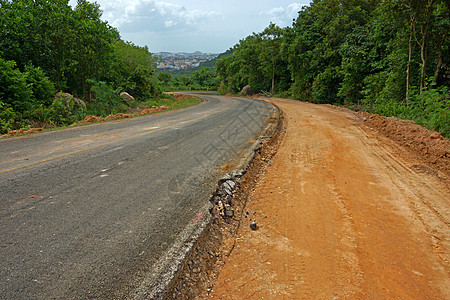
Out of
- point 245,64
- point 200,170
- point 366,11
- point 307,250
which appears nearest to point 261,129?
point 200,170

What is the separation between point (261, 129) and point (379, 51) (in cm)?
1153

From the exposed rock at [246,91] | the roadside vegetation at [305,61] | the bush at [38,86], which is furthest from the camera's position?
the exposed rock at [246,91]

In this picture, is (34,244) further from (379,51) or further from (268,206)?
(379,51)

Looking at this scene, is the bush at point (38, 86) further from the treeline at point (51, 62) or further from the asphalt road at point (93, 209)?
the asphalt road at point (93, 209)

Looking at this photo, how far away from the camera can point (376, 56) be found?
614 inches

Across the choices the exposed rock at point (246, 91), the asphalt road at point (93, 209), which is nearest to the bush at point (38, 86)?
the asphalt road at point (93, 209)

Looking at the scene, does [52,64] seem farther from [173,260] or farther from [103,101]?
[173,260]

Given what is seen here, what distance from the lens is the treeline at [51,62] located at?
415 inches

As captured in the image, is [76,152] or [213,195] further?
[76,152]

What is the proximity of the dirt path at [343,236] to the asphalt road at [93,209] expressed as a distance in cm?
93

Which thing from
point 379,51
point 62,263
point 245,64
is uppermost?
point 245,64

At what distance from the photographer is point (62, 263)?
7.95 feet

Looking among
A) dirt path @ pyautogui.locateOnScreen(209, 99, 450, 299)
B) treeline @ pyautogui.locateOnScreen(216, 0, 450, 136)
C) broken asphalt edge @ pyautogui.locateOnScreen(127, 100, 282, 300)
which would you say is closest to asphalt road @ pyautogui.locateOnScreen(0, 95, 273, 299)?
broken asphalt edge @ pyautogui.locateOnScreen(127, 100, 282, 300)

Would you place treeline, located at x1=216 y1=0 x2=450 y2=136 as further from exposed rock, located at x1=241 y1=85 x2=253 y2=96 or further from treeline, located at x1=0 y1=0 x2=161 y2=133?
treeline, located at x1=0 y1=0 x2=161 y2=133
